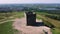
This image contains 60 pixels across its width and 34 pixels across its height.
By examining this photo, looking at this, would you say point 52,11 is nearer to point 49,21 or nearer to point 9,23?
point 49,21

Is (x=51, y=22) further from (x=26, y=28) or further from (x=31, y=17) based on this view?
(x=26, y=28)

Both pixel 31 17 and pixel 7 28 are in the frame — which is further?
pixel 31 17

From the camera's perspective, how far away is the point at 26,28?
91.2 inches

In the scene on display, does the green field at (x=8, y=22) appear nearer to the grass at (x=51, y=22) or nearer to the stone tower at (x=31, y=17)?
the stone tower at (x=31, y=17)

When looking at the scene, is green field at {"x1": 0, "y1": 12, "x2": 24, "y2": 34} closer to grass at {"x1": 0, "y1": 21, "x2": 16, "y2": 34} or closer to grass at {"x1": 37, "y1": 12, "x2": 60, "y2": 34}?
grass at {"x1": 0, "y1": 21, "x2": 16, "y2": 34}

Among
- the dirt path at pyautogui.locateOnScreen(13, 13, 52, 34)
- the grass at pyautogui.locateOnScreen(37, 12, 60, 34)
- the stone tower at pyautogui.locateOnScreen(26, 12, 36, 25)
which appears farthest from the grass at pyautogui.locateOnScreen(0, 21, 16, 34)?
the grass at pyautogui.locateOnScreen(37, 12, 60, 34)

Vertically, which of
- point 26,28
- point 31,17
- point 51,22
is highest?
point 31,17

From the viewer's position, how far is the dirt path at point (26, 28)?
226 cm

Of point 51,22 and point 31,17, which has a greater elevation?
point 31,17

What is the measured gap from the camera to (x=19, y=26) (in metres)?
2.33

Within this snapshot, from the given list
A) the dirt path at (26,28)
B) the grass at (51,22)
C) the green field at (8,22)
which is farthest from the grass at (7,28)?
the grass at (51,22)

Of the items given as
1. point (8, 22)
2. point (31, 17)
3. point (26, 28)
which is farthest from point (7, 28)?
point (31, 17)

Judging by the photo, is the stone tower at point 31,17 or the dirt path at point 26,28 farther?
the stone tower at point 31,17

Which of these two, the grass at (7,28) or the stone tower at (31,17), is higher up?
the stone tower at (31,17)
